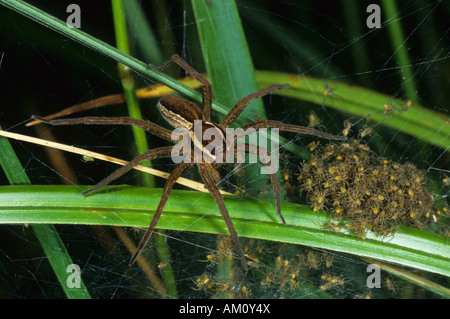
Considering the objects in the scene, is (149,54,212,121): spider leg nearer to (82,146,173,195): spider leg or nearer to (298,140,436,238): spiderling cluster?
(82,146,173,195): spider leg

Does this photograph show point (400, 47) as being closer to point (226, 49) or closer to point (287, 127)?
point (287, 127)

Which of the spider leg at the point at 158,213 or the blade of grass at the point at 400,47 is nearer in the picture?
the spider leg at the point at 158,213

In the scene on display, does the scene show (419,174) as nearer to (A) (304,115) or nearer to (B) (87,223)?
(A) (304,115)

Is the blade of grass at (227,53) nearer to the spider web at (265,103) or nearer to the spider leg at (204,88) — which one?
the spider leg at (204,88)

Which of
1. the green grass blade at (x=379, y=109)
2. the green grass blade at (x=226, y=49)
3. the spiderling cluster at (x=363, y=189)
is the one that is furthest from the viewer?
the green grass blade at (x=379, y=109)

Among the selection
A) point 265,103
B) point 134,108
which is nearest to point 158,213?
point 134,108

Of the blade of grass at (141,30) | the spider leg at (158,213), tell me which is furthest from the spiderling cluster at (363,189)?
the blade of grass at (141,30)

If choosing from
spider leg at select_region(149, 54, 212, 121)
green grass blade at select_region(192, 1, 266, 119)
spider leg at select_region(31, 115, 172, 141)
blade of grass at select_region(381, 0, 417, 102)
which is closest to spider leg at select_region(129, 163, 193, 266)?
spider leg at select_region(31, 115, 172, 141)
